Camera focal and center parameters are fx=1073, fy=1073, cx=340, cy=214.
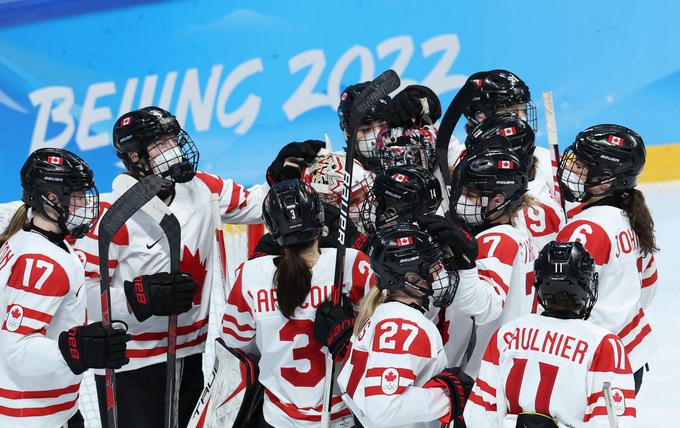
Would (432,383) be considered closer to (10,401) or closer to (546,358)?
(546,358)

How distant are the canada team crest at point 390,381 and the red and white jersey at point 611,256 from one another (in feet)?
2.49

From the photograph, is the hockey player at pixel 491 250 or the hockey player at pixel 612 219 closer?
the hockey player at pixel 491 250

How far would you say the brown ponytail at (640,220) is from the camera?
3.08m

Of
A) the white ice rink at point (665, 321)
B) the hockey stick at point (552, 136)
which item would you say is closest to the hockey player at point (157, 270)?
the hockey stick at point (552, 136)

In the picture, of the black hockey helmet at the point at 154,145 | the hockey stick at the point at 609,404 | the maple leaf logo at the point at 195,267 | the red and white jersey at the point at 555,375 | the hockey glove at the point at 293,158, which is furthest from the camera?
the hockey glove at the point at 293,158

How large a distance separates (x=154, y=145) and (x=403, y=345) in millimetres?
1165

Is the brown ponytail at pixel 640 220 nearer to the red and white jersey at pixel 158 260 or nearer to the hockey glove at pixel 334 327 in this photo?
the hockey glove at pixel 334 327

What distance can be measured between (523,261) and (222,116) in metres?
4.28

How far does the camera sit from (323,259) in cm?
298

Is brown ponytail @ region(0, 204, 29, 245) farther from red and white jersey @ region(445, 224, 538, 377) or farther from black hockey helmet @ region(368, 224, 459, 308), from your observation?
red and white jersey @ region(445, 224, 538, 377)

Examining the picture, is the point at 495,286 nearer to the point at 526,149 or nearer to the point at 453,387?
the point at 453,387

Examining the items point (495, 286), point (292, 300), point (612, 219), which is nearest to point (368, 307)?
point (292, 300)

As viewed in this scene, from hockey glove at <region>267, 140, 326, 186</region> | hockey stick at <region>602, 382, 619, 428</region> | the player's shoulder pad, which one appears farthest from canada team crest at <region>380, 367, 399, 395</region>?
hockey glove at <region>267, 140, 326, 186</region>

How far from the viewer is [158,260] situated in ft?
11.1
